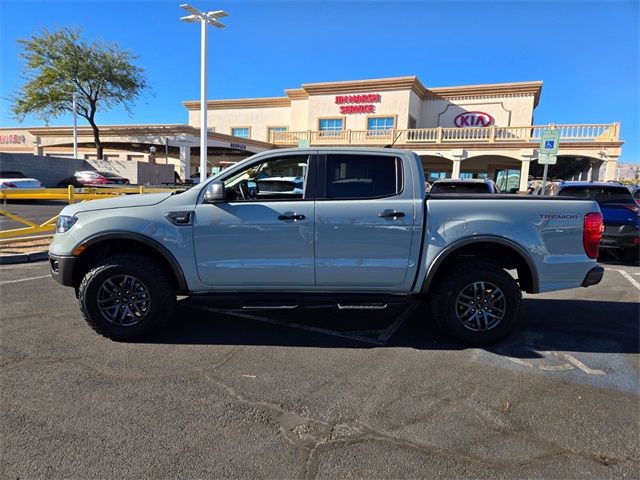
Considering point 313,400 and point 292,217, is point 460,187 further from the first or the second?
point 313,400

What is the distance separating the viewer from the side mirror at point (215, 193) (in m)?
3.90

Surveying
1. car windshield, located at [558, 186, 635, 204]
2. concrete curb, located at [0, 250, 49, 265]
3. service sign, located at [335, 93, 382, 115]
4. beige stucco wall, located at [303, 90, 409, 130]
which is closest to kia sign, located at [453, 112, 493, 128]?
beige stucco wall, located at [303, 90, 409, 130]

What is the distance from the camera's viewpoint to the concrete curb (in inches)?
288

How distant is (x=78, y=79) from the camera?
3141cm

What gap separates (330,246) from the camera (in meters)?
3.99

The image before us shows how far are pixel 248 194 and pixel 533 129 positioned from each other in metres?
30.6

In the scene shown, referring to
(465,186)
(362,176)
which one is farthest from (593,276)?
(465,186)

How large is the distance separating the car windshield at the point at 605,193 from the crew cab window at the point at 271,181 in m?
7.49

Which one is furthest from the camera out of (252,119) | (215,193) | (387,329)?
(252,119)

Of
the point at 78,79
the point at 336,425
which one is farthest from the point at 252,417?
the point at 78,79

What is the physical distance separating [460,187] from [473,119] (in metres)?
27.2

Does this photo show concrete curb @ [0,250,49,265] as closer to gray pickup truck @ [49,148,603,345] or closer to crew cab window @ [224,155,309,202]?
gray pickup truck @ [49,148,603,345]

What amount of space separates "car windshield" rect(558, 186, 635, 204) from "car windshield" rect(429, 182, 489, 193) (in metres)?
1.88

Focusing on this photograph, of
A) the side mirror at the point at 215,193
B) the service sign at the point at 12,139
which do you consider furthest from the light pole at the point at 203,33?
the service sign at the point at 12,139
